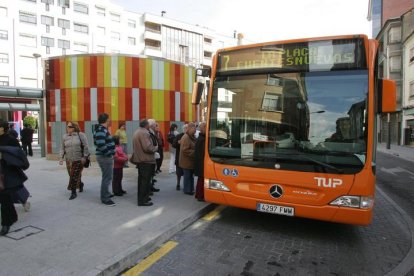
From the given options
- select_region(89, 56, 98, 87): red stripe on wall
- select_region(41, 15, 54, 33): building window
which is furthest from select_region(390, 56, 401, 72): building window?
select_region(41, 15, 54, 33): building window

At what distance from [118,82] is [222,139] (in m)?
8.66

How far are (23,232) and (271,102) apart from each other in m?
4.18

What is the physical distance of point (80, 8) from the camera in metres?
42.7

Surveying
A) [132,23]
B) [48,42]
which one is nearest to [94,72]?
[48,42]

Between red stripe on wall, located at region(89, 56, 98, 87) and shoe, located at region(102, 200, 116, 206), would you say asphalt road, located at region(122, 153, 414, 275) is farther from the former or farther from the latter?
red stripe on wall, located at region(89, 56, 98, 87)

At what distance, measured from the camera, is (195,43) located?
53.9 metres

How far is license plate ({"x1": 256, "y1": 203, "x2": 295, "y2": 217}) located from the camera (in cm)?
460

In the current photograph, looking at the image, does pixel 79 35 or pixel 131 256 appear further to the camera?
pixel 79 35

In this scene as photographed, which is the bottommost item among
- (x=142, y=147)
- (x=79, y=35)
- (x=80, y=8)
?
(x=142, y=147)

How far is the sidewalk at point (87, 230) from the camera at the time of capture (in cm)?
358

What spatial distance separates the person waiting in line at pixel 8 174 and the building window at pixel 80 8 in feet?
145

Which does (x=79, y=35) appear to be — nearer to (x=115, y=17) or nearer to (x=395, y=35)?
(x=115, y=17)

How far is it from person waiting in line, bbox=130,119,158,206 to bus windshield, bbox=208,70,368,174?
4.59 ft

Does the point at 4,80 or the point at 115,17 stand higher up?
the point at 115,17
